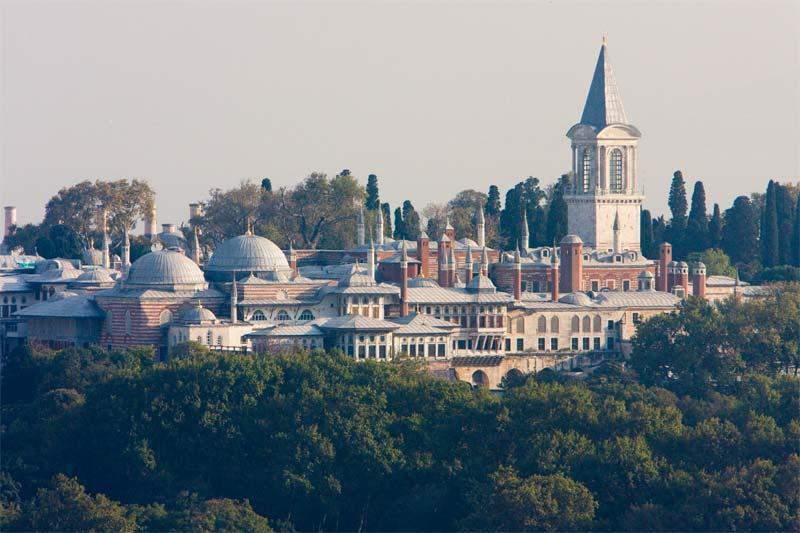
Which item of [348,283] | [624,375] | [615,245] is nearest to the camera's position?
[624,375]

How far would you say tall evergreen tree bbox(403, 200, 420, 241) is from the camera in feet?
338

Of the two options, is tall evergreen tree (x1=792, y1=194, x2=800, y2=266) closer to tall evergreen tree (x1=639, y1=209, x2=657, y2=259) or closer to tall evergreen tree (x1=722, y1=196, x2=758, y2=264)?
tall evergreen tree (x1=722, y1=196, x2=758, y2=264)

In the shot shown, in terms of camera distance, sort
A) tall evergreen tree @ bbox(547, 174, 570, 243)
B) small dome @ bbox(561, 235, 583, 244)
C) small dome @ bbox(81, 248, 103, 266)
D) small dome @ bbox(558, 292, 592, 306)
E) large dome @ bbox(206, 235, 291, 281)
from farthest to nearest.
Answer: tall evergreen tree @ bbox(547, 174, 570, 243) < small dome @ bbox(81, 248, 103, 266) < small dome @ bbox(561, 235, 583, 244) < small dome @ bbox(558, 292, 592, 306) < large dome @ bbox(206, 235, 291, 281)

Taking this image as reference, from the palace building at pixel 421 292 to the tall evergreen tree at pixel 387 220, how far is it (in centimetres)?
661

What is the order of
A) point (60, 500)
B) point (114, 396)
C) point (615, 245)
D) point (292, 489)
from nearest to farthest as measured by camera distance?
point (60, 500) → point (292, 489) → point (114, 396) → point (615, 245)

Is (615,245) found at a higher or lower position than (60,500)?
higher

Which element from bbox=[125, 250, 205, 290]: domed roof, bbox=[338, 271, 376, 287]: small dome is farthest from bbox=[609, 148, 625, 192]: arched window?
bbox=[125, 250, 205, 290]: domed roof

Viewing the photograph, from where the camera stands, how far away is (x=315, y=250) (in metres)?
93.8

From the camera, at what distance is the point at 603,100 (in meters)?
93.1

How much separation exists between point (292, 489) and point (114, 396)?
6.41m

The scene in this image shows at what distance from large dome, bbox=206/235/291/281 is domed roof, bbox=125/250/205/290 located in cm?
206

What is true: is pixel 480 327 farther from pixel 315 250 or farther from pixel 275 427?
pixel 275 427

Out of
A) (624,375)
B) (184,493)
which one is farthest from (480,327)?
(184,493)

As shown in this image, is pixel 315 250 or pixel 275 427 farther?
pixel 315 250
